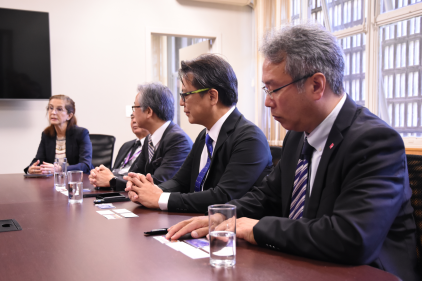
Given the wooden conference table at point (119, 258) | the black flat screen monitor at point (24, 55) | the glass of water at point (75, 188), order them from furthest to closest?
the black flat screen monitor at point (24, 55), the glass of water at point (75, 188), the wooden conference table at point (119, 258)

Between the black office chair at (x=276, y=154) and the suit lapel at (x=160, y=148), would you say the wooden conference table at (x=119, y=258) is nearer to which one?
the black office chair at (x=276, y=154)

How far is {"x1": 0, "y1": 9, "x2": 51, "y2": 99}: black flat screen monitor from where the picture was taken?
14.8 ft

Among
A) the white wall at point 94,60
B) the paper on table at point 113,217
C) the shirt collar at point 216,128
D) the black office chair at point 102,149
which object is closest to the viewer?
the paper on table at point 113,217

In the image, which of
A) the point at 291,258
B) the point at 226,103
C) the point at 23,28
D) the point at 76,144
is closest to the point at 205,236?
the point at 291,258

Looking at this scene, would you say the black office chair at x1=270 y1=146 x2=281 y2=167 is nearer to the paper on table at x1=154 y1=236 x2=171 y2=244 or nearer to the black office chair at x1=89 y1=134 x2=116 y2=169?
the paper on table at x1=154 y1=236 x2=171 y2=244

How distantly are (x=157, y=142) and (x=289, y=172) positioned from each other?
1528 mm

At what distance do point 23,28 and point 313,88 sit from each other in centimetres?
427

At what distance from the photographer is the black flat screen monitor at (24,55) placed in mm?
4500

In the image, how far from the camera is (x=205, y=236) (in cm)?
123

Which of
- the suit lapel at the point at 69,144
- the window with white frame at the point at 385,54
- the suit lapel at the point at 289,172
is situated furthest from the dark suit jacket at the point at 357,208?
the suit lapel at the point at 69,144

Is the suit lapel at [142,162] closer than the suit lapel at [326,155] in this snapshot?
No

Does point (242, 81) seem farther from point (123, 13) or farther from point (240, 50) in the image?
point (123, 13)

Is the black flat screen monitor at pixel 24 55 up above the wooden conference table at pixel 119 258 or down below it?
above

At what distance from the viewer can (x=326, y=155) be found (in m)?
1.22
